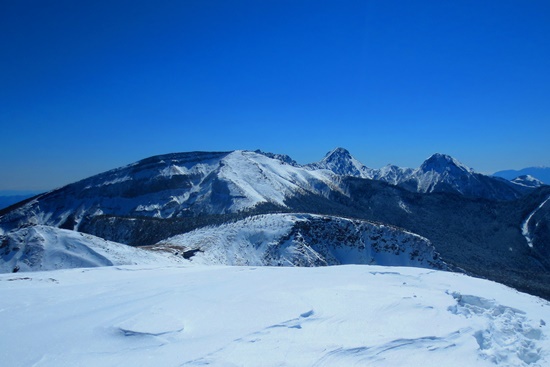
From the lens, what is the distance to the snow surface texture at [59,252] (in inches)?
1323

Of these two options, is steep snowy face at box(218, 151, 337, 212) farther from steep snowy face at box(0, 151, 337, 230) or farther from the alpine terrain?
the alpine terrain

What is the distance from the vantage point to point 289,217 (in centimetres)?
5844

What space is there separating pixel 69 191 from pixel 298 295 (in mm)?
150084

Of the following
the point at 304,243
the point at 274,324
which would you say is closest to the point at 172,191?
the point at 304,243

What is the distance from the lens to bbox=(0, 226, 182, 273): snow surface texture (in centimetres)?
3359

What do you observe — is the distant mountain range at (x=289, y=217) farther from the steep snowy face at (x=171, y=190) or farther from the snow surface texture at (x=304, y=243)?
the steep snowy face at (x=171, y=190)

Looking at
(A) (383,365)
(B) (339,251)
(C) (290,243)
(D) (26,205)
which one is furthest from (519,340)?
(D) (26,205)

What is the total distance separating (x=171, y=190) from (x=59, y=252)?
99.7m

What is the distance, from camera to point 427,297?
1273cm

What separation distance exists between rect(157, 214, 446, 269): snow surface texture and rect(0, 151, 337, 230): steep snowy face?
4090cm

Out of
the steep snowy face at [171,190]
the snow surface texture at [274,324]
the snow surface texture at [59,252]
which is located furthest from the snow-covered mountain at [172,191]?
the snow surface texture at [274,324]

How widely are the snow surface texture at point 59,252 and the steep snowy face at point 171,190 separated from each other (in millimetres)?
59932

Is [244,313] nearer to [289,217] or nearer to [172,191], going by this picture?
[289,217]

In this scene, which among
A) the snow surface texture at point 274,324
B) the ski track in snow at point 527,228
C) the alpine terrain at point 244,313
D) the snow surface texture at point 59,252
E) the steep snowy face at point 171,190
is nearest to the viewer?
the snow surface texture at point 274,324
